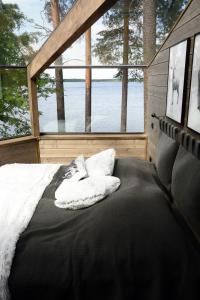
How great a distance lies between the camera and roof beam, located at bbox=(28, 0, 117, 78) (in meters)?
2.05

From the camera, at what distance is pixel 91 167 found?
7.09 feet

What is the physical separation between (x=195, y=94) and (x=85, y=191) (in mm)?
939

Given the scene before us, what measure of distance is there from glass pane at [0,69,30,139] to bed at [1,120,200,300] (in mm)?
2865

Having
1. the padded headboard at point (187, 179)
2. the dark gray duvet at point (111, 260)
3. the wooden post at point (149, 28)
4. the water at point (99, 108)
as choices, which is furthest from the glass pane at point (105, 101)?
the dark gray duvet at point (111, 260)

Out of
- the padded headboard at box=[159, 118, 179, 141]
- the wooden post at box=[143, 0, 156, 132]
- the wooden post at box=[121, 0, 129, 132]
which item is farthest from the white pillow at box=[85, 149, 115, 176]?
the wooden post at box=[143, 0, 156, 132]

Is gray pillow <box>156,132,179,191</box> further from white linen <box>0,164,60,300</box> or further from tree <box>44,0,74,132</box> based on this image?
tree <box>44,0,74,132</box>

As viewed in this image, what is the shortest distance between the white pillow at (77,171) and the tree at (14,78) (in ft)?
7.07

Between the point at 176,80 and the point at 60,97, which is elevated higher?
the point at 176,80

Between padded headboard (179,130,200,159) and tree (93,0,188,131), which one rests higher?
tree (93,0,188,131)

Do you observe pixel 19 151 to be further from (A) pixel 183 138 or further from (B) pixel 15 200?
(A) pixel 183 138

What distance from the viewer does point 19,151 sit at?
3.88 m

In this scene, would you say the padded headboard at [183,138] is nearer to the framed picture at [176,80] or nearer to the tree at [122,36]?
the framed picture at [176,80]

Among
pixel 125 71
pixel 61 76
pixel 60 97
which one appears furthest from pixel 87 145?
pixel 125 71

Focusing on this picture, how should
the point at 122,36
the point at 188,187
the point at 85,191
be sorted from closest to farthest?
the point at 188,187 < the point at 85,191 < the point at 122,36
